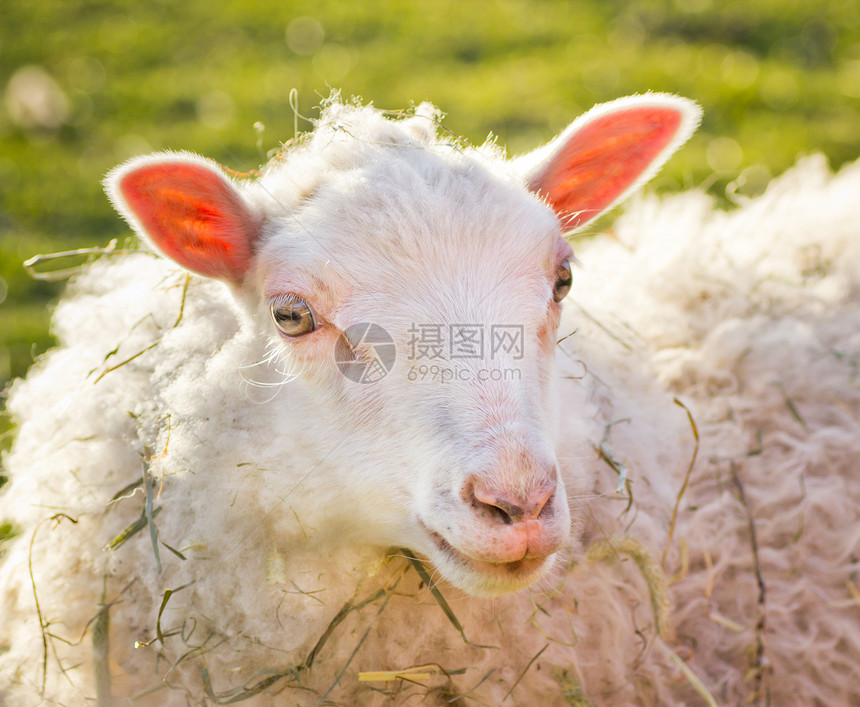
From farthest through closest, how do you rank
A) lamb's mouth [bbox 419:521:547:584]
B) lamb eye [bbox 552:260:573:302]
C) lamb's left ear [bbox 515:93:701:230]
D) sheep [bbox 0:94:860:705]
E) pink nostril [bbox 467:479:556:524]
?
lamb's left ear [bbox 515:93:701:230]
lamb eye [bbox 552:260:573:302]
sheep [bbox 0:94:860:705]
lamb's mouth [bbox 419:521:547:584]
pink nostril [bbox 467:479:556:524]

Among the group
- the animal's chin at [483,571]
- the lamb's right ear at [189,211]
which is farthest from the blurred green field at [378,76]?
the animal's chin at [483,571]

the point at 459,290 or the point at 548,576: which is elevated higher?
the point at 459,290

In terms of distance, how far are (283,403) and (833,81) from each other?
6.44 metres

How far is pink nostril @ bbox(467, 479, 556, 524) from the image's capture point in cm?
178

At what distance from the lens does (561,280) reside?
2338 mm

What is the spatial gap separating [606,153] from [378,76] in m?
5.04

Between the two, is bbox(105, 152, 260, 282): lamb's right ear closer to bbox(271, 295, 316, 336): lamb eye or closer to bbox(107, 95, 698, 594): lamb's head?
bbox(107, 95, 698, 594): lamb's head

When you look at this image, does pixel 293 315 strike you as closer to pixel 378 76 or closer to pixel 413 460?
pixel 413 460

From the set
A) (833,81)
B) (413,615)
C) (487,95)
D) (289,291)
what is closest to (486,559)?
(413,615)

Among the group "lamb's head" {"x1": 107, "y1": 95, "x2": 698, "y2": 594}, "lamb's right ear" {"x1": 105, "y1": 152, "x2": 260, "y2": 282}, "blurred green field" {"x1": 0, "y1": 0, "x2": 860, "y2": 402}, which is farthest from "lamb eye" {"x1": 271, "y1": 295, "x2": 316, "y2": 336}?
"blurred green field" {"x1": 0, "y1": 0, "x2": 860, "y2": 402}

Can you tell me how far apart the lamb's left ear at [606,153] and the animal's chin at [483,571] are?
46.4 inches

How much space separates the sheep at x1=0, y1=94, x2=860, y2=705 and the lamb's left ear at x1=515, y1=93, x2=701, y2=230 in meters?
0.01

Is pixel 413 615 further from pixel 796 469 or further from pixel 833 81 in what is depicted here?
pixel 833 81

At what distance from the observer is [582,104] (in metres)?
6.78
